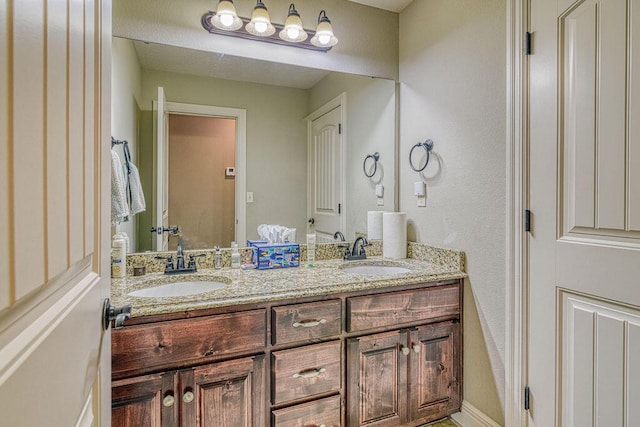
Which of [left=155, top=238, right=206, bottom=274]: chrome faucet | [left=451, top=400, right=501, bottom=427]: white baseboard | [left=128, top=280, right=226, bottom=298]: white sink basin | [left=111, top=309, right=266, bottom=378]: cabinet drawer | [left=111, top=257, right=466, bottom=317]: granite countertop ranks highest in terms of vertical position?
[left=155, top=238, right=206, bottom=274]: chrome faucet

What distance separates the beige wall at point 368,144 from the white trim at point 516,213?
2.76 ft

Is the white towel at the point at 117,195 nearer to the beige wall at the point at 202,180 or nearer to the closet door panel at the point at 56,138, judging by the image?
the beige wall at the point at 202,180

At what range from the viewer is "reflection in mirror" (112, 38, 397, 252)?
71.4 inches

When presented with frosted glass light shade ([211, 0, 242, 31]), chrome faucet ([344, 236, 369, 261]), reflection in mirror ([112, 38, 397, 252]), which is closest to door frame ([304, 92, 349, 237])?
reflection in mirror ([112, 38, 397, 252])

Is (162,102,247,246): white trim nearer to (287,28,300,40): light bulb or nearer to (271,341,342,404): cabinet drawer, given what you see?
(287,28,300,40): light bulb

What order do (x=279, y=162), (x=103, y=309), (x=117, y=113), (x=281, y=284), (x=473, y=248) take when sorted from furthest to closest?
(x=279, y=162)
(x=473, y=248)
(x=117, y=113)
(x=281, y=284)
(x=103, y=309)

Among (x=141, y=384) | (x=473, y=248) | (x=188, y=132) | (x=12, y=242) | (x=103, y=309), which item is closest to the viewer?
(x=12, y=242)

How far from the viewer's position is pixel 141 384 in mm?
1216

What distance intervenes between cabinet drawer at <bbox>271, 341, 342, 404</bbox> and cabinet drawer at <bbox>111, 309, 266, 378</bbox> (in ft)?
0.41

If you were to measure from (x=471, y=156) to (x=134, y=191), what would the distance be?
1.74 m

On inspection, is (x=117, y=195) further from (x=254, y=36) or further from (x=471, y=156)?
(x=471, y=156)

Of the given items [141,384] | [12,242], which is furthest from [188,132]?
[12,242]

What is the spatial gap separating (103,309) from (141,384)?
2.05 feet

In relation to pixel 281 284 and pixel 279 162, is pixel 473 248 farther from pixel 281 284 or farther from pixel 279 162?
pixel 279 162
